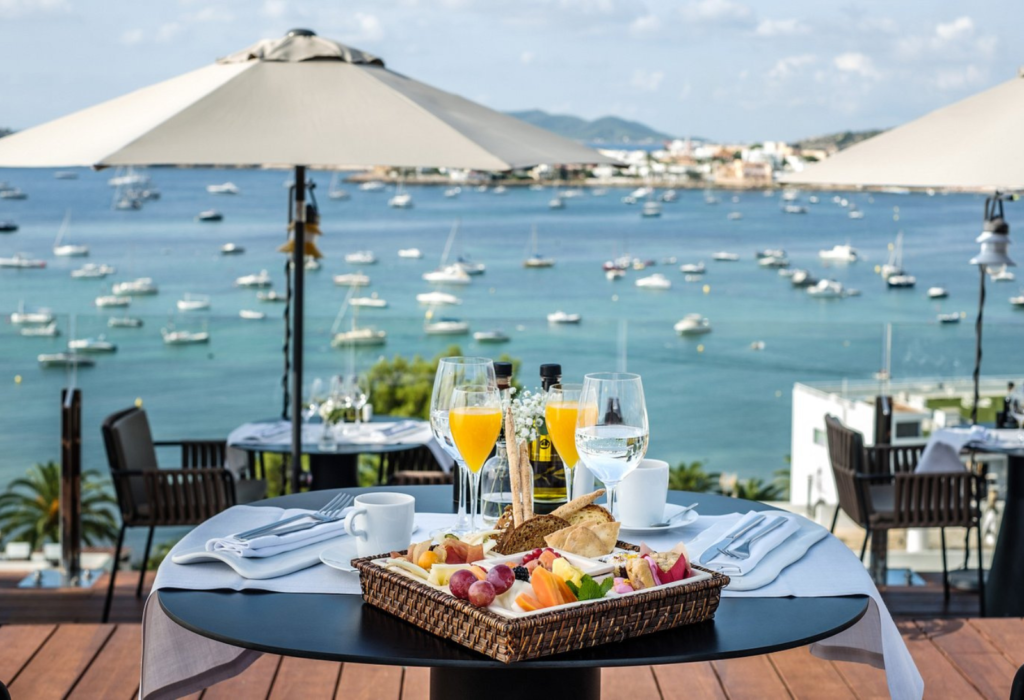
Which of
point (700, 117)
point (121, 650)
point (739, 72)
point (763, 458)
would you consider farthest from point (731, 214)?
point (121, 650)

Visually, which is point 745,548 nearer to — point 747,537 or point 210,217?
A: point 747,537

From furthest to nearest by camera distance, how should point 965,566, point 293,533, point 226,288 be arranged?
point 226,288, point 965,566, point 293,533

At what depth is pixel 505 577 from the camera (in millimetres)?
1347

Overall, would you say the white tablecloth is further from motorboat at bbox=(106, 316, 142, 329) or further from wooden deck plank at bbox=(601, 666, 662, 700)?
motorboat at bbox=(106, 316, 142, 329)

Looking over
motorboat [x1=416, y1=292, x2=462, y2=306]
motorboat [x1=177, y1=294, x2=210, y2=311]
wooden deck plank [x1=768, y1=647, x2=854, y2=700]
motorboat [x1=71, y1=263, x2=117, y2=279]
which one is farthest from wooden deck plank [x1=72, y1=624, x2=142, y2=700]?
motorboat [x1=71, y1=263, x2=117, y2=279]

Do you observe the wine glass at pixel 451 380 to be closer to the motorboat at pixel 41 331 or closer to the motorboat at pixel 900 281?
the motorboat at pixel 41 331

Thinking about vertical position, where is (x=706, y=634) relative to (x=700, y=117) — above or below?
below

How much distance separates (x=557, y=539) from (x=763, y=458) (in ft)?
18.6

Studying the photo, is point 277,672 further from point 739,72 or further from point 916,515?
point 739,72

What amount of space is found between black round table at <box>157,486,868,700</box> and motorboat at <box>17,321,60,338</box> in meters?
4.26

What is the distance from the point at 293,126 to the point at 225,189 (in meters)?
51.9

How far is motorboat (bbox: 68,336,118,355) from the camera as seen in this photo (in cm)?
544

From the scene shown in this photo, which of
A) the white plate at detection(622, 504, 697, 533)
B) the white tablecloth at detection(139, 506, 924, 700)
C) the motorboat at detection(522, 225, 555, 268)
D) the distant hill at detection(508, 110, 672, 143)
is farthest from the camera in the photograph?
the motorboat at detection(522, 225, 555, 268)

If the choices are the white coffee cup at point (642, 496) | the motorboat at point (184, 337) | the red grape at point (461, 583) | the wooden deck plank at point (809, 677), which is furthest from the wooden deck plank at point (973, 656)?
the motorboat at point (184, 337)
